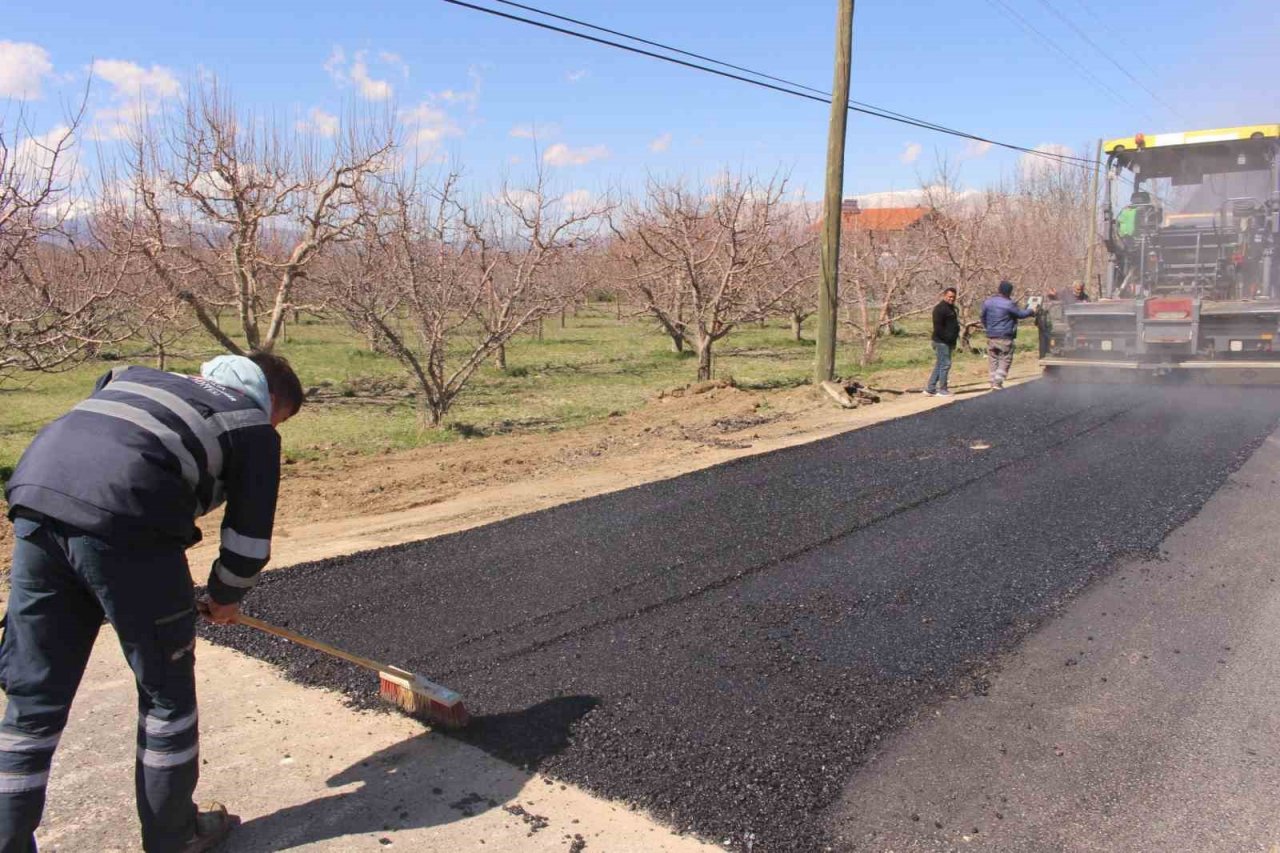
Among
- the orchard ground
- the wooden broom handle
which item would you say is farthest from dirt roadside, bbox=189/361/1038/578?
the wooden broom handle

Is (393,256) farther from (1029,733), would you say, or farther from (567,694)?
(1029,733)

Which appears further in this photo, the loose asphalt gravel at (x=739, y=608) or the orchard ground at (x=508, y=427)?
the orchard ground at (x=508, y=427)

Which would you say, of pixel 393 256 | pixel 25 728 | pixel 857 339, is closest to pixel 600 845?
pixel 25 728

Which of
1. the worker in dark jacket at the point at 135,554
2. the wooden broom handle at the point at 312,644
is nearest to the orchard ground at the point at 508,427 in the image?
the wooden broom handle at the point at 312,644

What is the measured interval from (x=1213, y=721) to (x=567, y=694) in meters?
2.47

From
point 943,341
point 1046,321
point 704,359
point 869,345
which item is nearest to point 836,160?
point 943,341

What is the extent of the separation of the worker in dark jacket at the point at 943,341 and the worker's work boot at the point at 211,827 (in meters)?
11.4

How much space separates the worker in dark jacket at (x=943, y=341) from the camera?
12.7 m

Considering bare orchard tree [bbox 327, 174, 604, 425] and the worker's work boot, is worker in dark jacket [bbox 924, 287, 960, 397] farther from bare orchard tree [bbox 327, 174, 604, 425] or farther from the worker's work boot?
the worker's work boot

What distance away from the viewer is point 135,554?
8.07 ft

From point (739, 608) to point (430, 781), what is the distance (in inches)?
75.4

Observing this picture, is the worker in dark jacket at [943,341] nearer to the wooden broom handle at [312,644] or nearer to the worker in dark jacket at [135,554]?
the wooden broom handle at [312,644]

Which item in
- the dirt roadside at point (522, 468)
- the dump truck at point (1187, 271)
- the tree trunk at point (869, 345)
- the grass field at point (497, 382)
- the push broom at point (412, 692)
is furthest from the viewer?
the tree trunk at point (869, 345)

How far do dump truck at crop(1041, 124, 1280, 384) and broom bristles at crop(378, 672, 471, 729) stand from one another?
38.2 feet
